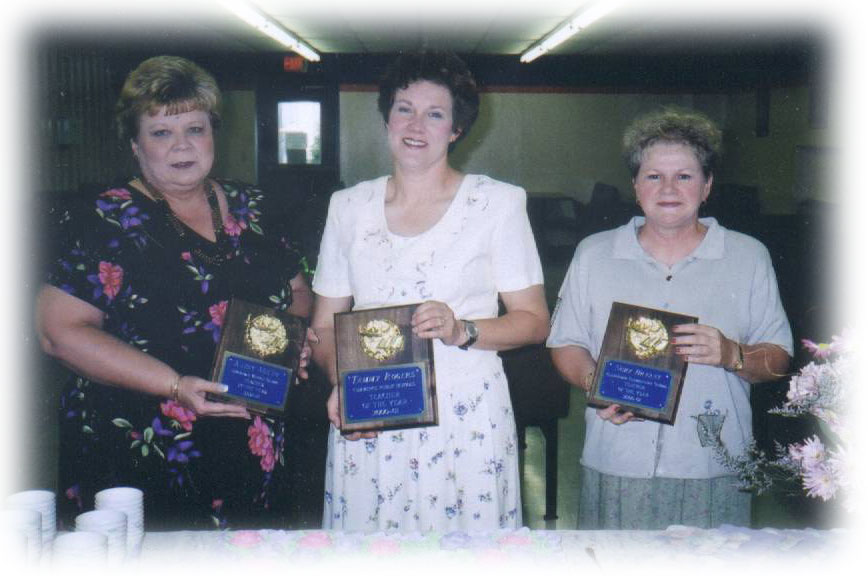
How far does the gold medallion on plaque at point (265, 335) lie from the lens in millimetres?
2055

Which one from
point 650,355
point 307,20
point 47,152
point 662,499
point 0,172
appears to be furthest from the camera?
point 307,20

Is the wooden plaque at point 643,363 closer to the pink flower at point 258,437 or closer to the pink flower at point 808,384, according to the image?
the pink flower at point 808,384

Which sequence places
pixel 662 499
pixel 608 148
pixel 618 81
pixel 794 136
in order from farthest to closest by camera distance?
pixel 608 148, pixel 618 81, pixel 794 136, pixel 662 499

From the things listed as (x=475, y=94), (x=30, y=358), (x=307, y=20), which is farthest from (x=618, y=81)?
(x=475, y=94)

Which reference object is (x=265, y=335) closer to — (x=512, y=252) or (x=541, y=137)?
(x=512, y=252)

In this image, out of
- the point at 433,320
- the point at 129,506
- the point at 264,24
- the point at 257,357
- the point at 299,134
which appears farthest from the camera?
the point at 299,134

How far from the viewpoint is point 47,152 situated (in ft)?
30.1

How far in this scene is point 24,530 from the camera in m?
1.22

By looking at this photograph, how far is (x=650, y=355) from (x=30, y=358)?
200 inches

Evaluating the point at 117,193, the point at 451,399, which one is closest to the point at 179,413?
the point at 117,193

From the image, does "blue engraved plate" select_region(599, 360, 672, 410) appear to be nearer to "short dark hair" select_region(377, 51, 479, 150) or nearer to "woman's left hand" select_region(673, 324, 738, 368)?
"woman's left hand" select_region(673, 324, 738, 368)

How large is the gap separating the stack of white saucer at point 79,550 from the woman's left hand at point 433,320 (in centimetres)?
90

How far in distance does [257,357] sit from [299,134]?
14.0 m

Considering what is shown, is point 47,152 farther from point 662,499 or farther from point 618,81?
point 618,81
